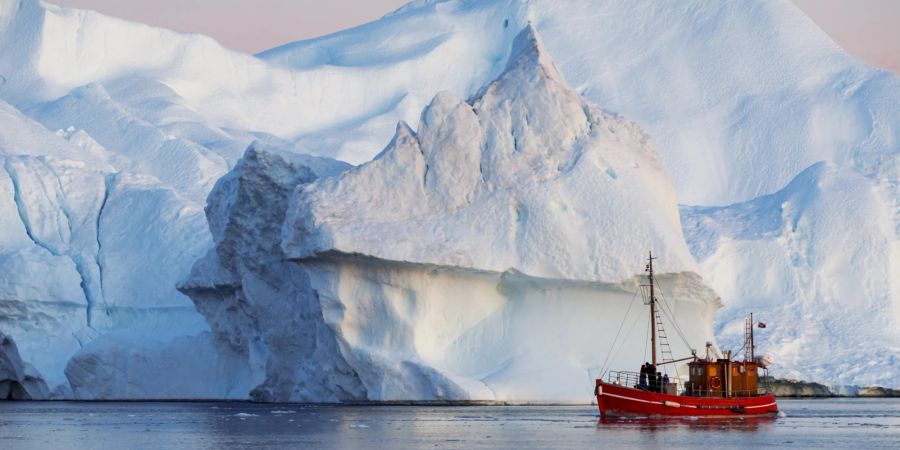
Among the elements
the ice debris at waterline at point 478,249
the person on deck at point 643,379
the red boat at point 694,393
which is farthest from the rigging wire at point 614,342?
the person on deck at point 643,379

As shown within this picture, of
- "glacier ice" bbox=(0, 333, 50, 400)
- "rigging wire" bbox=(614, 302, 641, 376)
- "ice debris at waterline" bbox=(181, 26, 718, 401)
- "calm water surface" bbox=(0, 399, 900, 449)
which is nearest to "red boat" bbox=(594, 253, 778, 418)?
"calm water surface" bbox=(0, 399, 900, 449)

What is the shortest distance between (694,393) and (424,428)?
618 centimetres

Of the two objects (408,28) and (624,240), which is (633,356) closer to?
(624,240)

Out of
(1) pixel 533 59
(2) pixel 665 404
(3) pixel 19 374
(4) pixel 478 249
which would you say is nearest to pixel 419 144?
(4) pixel 478 249

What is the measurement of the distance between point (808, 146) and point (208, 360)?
1154 inches

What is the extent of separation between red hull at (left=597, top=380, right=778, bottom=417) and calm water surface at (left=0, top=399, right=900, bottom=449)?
0.40 meters

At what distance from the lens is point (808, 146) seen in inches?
2542

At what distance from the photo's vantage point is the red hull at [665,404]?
32.4 metres

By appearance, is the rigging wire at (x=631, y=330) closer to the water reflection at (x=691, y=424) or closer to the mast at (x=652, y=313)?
the mast at (x=652, y=313)

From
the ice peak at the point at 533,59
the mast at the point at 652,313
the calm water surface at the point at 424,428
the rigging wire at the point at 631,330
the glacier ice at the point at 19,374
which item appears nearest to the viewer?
the calm water surface at the point at 424,428

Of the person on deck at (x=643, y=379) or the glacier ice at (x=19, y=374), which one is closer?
the person on deck at (x=643, y=379)

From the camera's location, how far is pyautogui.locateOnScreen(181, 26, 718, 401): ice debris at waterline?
3528cm

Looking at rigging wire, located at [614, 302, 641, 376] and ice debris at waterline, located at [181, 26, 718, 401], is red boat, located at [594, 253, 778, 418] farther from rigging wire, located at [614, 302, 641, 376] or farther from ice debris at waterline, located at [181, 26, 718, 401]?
ice debris at waterline, located at [181, 26, 718, 401]

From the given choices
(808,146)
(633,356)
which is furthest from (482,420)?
(808,146)
